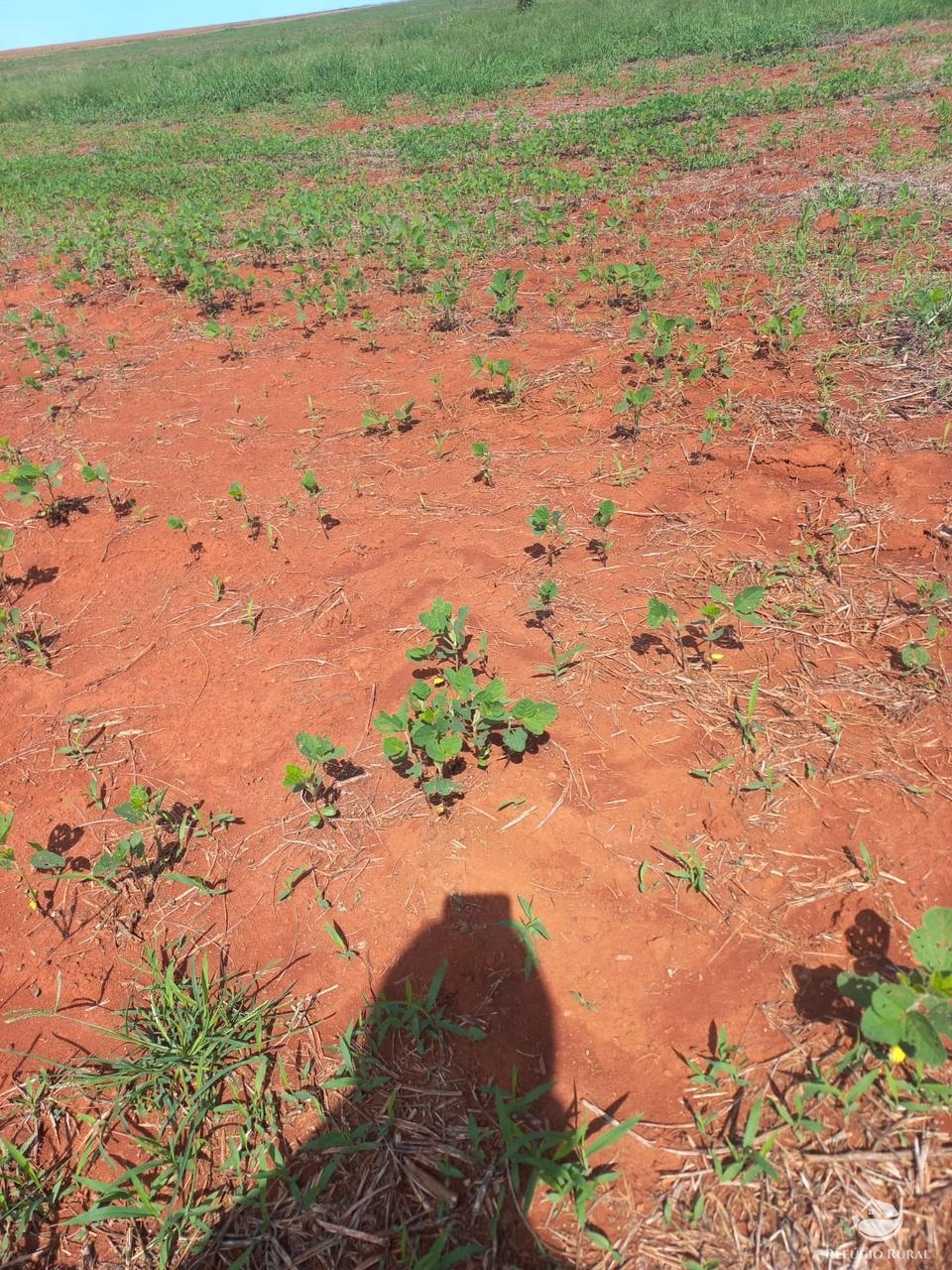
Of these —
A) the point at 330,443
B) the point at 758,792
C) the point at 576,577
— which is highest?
the point at 330,443

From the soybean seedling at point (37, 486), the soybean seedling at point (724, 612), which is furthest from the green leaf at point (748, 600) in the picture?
the soybean seedling at point (37, 486)

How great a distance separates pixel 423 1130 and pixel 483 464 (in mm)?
3140

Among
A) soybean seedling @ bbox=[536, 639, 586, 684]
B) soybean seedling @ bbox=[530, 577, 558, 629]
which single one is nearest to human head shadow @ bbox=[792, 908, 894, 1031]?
soybean seedling @ bbox=[536, 639, 586, 684]

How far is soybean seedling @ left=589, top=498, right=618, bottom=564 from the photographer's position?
317 centimetres

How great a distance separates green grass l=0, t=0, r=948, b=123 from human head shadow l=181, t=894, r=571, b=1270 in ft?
68.2

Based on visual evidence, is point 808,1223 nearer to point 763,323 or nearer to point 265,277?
point 763,323

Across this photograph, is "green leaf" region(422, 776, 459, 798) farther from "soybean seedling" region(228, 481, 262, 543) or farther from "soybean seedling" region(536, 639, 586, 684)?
"soybean seedling" region(228, 481, 262, 543)

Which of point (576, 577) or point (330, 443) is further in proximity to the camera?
point (330, 443)

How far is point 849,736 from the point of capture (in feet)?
7.63

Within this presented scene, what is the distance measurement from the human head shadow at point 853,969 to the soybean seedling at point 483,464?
269 cm

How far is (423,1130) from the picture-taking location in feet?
5.42

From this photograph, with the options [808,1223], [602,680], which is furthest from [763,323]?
[808,1223]

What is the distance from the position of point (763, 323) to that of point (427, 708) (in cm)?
404

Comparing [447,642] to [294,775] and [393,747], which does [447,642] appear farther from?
[294,775]
